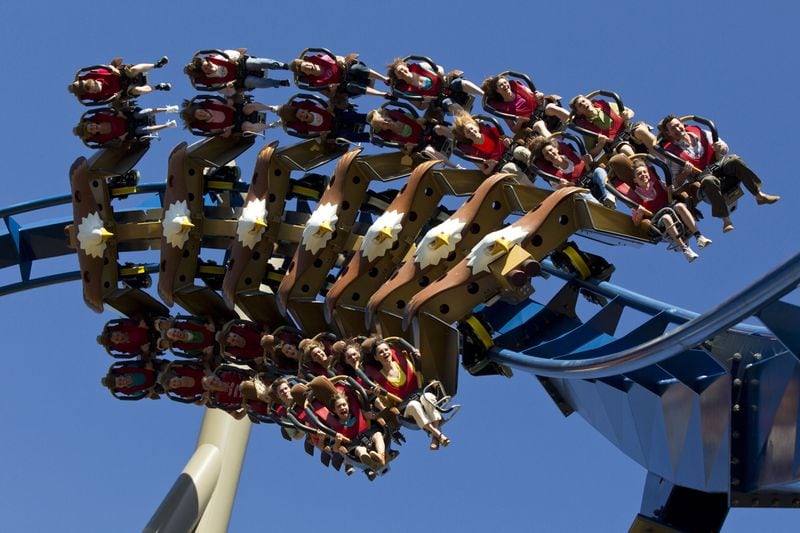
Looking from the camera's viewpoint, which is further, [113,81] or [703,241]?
[113,81]

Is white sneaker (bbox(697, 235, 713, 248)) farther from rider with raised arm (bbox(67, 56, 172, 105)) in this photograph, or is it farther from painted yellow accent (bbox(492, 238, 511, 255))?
rider with raised arm (bbox(67, 56, 172, 105))

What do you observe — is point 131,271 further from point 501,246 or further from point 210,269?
point 501,246

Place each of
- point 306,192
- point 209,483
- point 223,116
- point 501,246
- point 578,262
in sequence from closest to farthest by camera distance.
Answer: point 501,246, point 578,262, point 306,192, point 223,116, point 209,483

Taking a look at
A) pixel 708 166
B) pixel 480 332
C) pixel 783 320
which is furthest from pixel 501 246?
pixel 783 320

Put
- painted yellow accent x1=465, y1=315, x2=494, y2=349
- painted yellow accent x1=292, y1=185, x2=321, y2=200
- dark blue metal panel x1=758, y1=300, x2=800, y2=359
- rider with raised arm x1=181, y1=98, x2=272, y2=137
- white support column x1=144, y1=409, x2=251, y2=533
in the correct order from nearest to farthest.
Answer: dark blue metal panel x1=758, y1=300, x2=800, y2=359 → painted yellow accent x1=465, y1=315, x2=494, y2=349 → painted yellow accent x1=292, y1=185, x2=321, y2=200 → rider with raised arm x1=181, y1=98, x2=272, y2=137 → white support column x1=144, y1=409, x2=251, y2=533

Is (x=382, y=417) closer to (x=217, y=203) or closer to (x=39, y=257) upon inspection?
(x=217, y=203)

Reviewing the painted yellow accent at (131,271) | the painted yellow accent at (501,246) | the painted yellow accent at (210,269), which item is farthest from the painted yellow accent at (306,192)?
the painted yellow accent at (501,246)

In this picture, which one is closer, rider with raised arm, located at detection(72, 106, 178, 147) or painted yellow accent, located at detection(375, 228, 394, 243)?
painted yellow accent, located at detection(375, 228, 394, 243)

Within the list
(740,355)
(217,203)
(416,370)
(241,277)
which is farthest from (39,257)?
(740,355)

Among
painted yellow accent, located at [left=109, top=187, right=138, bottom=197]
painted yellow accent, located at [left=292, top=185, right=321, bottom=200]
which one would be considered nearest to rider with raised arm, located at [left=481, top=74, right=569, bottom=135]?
painted yellow accent, located at [left=292, top=185, right=321, bottom=200]

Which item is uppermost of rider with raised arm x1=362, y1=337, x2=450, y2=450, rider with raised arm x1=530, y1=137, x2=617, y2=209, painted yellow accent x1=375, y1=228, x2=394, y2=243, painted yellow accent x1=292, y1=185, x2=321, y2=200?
painted yellow accent x1=292, y1=185, x2=321, y2=200

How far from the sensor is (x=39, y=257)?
1530cm

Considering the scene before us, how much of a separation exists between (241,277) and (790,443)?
4.65m

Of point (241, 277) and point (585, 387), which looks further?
point (241, 277)
